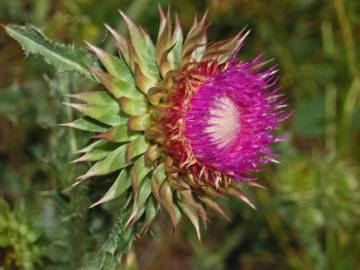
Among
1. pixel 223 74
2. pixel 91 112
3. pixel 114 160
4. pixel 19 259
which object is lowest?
pixel 19 259

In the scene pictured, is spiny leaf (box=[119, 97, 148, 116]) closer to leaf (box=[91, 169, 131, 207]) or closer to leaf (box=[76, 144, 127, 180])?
leaf (box=[76, 144, 127, 180])

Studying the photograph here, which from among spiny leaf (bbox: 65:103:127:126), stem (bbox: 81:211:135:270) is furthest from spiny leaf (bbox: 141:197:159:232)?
spiny leaf (bbox: 65:103:127:126)

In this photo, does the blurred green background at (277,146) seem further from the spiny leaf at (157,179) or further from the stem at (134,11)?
the spiny leaf at (157,179)

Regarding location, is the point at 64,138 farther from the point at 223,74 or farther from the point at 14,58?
the point at 14,58

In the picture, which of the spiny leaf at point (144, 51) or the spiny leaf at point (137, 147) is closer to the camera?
the spiny leaf at point (137, 147)

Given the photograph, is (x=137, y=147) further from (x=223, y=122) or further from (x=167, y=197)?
(x=223, y=122)

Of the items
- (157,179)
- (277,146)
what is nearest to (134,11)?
(277,146)

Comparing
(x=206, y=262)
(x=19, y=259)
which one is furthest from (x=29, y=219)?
(x=206, y=262)

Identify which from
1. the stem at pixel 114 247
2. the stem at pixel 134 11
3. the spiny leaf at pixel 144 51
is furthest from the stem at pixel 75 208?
the stem at pixel 134 11
